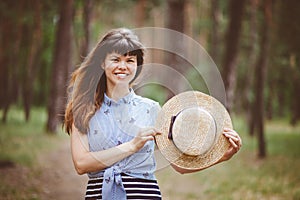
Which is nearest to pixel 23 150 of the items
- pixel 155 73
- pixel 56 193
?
pixel 56 193

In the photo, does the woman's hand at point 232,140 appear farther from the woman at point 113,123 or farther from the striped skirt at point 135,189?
the striped skirt at point 135,189

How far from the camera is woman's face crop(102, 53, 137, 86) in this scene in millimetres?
3135

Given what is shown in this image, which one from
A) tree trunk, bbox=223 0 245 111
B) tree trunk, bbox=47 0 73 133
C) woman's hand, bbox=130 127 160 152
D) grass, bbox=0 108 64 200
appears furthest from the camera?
tree trunk, bbox=47 0 73 133

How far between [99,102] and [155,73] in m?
1.25

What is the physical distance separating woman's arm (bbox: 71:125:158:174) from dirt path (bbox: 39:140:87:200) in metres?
5.36

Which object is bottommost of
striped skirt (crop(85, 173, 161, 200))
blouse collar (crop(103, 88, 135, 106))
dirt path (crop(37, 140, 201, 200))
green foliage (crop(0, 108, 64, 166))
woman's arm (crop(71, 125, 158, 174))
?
green foliage (crop(0, 108, 64, 166))

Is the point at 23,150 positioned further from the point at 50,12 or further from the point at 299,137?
the point at 299,137

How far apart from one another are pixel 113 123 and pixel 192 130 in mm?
460

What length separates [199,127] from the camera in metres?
3.26

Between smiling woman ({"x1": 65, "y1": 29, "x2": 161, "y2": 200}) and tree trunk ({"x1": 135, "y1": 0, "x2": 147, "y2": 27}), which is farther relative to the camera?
tree trunk ({"x1": 135, "y1": 0, "x2": 147, "y2": 27})

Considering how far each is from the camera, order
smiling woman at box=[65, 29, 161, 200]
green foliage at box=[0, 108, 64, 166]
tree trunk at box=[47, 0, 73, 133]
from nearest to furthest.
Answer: smiling woman at box=[65, 29, 161, 200] < green foliage at box=[0, 108, 64, 166] < tree trunk at box=[47, 0, 73, 133]

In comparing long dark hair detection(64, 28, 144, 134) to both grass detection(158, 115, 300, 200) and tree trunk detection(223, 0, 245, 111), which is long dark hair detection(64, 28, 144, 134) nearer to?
grass detection(158, 115, 300, 200)

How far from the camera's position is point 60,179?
406 inches

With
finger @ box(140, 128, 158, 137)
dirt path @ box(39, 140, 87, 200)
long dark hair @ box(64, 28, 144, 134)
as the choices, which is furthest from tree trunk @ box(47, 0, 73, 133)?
finger @ box(140, 128, 158, 137)
